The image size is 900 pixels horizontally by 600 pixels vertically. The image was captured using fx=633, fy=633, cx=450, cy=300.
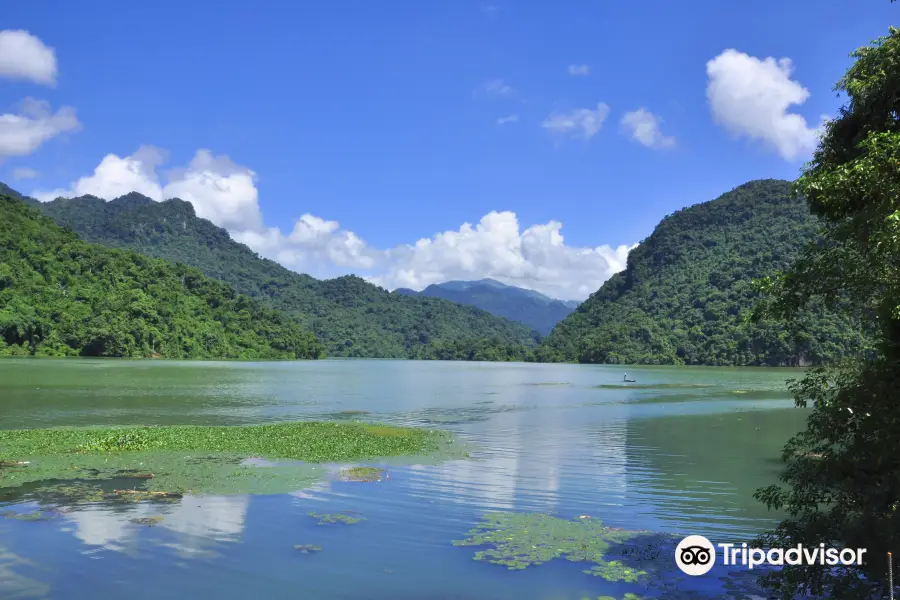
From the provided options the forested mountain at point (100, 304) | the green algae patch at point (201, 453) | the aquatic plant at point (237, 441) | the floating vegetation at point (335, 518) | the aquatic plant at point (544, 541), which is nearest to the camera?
the aquatic plant at point (544, 541)

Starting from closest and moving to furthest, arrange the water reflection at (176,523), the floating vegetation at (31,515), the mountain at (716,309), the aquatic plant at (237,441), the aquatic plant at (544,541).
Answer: the aquatic plant at (544,541) → the water reflection at (176,523) → the floating vegetation at (31,515) → the aquatic plant at (237,441) → the mountain at (716,309)

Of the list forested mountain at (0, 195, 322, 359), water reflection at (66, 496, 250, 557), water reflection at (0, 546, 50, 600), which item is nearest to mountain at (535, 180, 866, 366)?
forested mountain at (0, 195, 322, 359)

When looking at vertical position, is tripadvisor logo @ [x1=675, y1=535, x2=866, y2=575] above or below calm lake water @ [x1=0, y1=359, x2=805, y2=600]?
above

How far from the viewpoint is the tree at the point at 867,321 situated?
25.6ft

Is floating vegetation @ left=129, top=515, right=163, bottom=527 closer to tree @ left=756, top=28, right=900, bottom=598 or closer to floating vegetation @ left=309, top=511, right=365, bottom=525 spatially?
floating vegetation @ left=309, top=511, right=365, bottom=525

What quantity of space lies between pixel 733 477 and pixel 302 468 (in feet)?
44.3

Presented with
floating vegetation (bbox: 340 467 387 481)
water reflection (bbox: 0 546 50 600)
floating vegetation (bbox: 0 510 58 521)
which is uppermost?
floating vegetation (bbox: 0 510 58 521)

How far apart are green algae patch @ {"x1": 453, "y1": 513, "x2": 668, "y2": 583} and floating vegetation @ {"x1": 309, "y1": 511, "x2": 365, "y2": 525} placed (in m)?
2.55

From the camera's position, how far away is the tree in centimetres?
780

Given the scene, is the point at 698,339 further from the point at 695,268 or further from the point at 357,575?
the point at 357,575

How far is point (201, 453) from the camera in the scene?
21.3 m

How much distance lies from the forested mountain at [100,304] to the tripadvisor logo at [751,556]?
104 m

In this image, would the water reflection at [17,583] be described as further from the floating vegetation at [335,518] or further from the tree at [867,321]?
the tree at [867,321]

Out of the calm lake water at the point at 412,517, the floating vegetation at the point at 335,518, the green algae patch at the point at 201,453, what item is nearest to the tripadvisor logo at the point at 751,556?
the calm lake water at the point at 412,517
